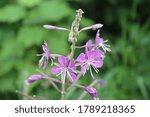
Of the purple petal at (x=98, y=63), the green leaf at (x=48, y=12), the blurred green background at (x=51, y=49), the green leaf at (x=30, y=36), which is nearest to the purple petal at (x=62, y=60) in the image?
the purple petal at (x=98, y=63)

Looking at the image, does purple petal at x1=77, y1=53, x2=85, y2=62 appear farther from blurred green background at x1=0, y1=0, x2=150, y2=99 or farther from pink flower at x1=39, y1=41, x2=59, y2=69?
blurred green background at x1=0, y1=0, x2=150, y2=99

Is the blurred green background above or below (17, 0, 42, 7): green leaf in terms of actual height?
below

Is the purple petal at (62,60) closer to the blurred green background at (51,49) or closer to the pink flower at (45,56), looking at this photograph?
the pink flower at (45,56)

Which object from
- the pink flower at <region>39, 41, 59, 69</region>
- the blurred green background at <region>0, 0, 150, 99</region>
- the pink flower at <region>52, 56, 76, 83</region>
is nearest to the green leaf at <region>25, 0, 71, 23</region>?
the blurred green background at <region>0, 0, 150, 99</region>

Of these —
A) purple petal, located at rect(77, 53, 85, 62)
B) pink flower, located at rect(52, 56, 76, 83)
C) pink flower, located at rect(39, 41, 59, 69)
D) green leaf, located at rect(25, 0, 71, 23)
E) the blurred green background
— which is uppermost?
green leaf, located at rect(25, 0, 71, 23)

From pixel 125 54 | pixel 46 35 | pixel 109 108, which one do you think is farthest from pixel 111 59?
pixel 109 108

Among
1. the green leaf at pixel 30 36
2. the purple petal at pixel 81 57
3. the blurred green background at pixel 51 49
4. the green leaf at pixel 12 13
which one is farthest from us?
the green leaf at pixel 12 13

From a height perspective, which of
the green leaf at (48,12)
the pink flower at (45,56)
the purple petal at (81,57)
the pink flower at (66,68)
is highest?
the green leaf at (48,12)
